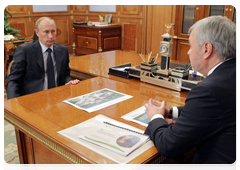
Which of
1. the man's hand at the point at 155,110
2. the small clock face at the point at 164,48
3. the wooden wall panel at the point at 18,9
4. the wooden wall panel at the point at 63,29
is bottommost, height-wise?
the man's hand at the point at 155,110

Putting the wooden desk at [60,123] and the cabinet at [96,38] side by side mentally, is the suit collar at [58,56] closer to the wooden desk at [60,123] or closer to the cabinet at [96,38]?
the wooden desk at [60,123]

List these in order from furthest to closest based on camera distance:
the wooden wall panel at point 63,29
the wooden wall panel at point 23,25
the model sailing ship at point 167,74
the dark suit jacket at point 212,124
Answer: the wooden wall panel at point 63,29, the wooden wall panel at point 23,25, the model sailing ship at point 167,74, the dark suit jacket at point 212,124

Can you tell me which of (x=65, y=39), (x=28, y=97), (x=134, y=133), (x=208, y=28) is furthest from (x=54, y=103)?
(x=65, y=39)

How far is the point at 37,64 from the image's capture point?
246cm

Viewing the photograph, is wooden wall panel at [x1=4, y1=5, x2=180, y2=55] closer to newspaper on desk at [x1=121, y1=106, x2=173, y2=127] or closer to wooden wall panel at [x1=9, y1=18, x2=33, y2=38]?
wooden wall panel at [x1=9, y1=18, x2=33, y2=38]

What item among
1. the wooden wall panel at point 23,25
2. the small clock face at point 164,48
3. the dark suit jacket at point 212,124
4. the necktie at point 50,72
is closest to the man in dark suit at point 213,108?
the dark suit jacket at point 212,124

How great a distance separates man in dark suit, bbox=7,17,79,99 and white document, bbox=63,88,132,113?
751 mm

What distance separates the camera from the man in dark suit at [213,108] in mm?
1085

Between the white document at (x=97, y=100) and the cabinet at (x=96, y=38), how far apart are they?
4.66 metres

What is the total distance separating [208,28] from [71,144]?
860 millimetres

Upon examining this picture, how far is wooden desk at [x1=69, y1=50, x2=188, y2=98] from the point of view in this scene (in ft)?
7.27

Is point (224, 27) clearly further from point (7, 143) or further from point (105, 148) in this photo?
point (7, 143)

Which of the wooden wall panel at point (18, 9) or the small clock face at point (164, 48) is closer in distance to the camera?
the small clock face at point (164, 48)

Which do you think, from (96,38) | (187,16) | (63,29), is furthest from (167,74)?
(63,29)
